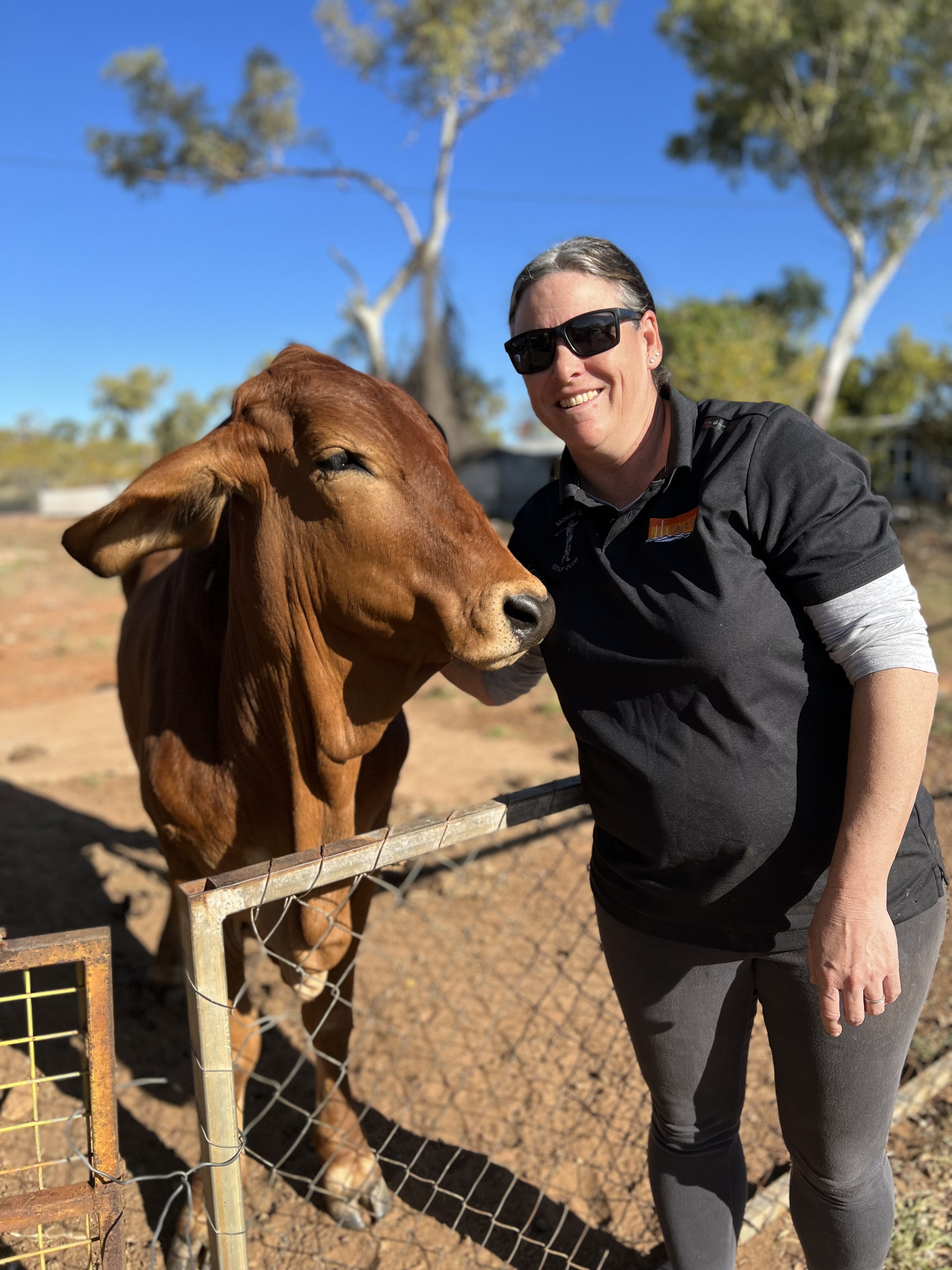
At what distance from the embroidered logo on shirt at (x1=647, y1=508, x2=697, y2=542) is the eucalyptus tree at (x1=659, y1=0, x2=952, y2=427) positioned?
65.7 ft

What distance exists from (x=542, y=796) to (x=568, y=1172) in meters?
1.52

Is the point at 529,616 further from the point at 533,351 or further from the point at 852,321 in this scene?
the point at 852,321

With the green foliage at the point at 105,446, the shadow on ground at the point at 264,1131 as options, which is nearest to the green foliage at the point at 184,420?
the green foliage at the point at 105,446

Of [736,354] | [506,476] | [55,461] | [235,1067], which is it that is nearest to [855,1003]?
[235,1067]

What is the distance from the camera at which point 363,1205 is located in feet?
9.66

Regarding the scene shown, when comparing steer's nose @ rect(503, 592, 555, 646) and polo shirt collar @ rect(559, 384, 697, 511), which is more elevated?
polo shirt collar @ rect(559, 384, 697, 511)

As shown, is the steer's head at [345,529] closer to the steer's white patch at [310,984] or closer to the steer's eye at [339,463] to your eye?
the steer's eye at [339,463]

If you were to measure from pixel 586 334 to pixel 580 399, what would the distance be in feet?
0.44

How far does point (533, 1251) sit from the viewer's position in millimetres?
2742

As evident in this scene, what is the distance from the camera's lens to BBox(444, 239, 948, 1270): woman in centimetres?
168

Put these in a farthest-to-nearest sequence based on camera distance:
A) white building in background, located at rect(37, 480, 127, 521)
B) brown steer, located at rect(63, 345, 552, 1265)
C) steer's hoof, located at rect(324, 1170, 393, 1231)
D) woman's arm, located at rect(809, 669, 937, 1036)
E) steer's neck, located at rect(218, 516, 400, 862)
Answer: white building in background, located at rect(37, 480, 127, 521) < steer's hoof, located at rect(324, 1170, 393, 1231) < steer's neck, located at rect(218, 516, 400, 862) < brown steer, located at rect(63, 345, 552, 1265) < woman's arm, located at rect(809, 669, 937, 1036)

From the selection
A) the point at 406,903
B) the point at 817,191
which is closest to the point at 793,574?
the point at 406,903

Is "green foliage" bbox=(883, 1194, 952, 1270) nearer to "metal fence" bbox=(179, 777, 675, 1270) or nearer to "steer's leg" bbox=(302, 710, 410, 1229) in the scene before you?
"metal fence" bbox=(179, 777, 675, 1270)

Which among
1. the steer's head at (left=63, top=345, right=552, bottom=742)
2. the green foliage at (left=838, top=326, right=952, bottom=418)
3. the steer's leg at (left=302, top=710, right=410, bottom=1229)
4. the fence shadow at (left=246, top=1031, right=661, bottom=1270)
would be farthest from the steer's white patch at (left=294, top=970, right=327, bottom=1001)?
the green foliage at (left=838, top=326, right=952, bottom=418)
